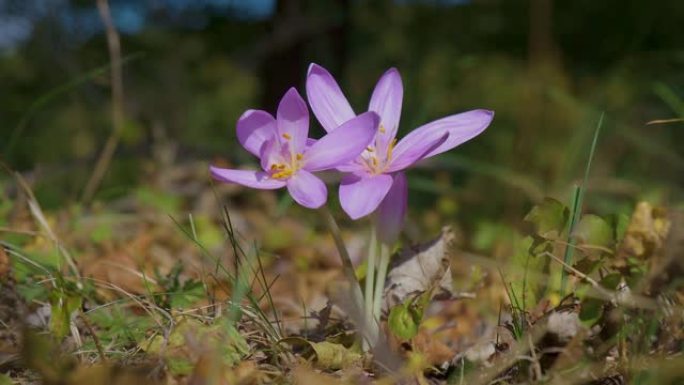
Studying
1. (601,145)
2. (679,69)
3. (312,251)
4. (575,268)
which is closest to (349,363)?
(575,268)

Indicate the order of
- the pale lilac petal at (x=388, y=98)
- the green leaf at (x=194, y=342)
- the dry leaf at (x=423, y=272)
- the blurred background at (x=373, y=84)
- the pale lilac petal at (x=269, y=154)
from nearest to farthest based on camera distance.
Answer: the green leaf at (x=194, y=342) < the pale lilac petal at (x=269, y=154) < the pale lilac petal at (x=388, y=98) < the dry leaf at (x=423, y=272) < the blurred background at (x=373, y=84)

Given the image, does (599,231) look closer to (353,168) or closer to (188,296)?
(353,168)

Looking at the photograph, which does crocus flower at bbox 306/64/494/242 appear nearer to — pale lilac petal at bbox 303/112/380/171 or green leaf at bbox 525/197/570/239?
pale lilac petal at bbox 303/112/380/171

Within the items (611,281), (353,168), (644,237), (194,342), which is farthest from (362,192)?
(644,237)

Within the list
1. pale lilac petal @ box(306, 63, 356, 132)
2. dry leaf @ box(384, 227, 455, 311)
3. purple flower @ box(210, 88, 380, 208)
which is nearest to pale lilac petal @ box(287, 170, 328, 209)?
purple flower @ box(210, 88, 380, 208)

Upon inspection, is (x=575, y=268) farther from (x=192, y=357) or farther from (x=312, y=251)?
(x=312, y=251)

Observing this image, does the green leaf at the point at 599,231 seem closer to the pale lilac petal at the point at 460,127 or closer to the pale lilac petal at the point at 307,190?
the pale lilac petal at the point at 460,127

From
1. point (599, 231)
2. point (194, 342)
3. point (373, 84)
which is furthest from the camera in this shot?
point (373, 84)

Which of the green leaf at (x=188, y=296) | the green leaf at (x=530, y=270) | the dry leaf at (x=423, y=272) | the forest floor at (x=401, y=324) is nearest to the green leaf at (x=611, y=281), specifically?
the forest floor at (x=401, y=324)
